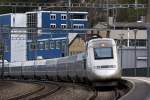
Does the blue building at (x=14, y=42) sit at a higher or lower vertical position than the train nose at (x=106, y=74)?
higher

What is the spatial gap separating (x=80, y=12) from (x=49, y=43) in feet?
33.7

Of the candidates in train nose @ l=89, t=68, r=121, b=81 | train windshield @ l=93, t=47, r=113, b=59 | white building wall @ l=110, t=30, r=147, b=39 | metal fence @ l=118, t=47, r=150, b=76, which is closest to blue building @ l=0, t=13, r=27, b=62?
white building wall @ l=110, t=30, r=147, b=39

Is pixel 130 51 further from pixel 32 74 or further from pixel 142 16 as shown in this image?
pixel 142 16

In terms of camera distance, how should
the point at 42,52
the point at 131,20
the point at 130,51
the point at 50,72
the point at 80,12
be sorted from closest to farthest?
the point at 50,72 → the point at 130,51 → the point at 80,12 → the point at 42,52 → the point at 131,20

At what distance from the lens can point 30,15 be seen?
11088 cm

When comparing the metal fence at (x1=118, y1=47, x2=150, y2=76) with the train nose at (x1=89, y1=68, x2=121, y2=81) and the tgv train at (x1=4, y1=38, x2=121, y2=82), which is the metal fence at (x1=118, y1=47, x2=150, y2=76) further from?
the train nose at (x1=89, y1=68, x2=121, y2=81)

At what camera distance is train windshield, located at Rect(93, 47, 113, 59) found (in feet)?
120

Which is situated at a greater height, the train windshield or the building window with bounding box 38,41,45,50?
the building window with bounding box 38,41,45,50

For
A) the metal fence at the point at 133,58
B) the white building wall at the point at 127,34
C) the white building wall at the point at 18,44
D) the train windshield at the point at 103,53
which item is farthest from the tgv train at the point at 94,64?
the white building wall at the point at 18,44

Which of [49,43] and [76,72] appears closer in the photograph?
[76,72]

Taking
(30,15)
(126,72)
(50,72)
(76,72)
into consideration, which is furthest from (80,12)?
(76,72)

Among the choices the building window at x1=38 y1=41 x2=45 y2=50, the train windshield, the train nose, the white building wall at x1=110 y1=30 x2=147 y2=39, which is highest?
the white building wall at x1=110 y1=30 x2=147 y2=39

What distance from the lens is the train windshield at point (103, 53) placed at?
120 ft

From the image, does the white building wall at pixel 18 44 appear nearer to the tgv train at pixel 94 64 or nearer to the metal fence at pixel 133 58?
the metal fence at pixel 133 58
